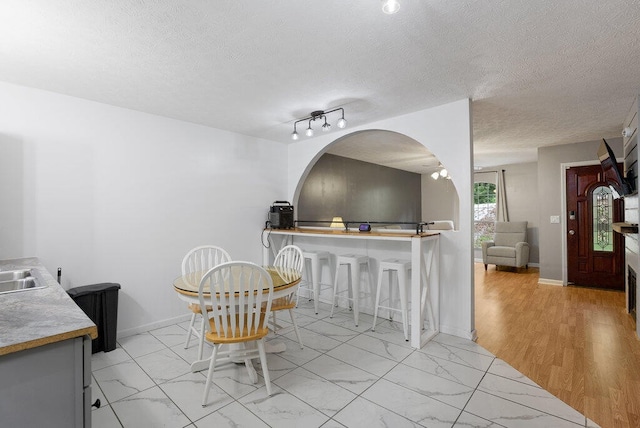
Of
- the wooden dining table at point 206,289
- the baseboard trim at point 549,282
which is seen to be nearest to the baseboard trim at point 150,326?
the wooden dining table at point 206,289

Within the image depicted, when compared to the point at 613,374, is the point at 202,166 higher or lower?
higher

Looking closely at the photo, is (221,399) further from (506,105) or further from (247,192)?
(506,105)

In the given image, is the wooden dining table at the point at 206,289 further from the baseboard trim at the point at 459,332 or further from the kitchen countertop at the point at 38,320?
the baseboard trim at the point at 459,332

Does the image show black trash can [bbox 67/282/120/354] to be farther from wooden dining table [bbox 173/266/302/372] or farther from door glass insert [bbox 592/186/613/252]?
door glass insert [bbox 592/186/613/252]

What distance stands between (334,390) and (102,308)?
214cm

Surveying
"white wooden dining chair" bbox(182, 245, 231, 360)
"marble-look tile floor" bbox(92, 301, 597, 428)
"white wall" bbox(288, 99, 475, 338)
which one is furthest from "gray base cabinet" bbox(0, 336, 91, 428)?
"white wall" bbox(288, 99, 475, 338)

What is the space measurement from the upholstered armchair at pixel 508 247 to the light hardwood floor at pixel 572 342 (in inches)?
48.0

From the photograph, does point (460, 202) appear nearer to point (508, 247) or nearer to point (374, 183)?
point (374, 183)

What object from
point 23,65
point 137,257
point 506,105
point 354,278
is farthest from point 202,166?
point 506,105

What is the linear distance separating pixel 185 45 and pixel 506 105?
308 centimetres

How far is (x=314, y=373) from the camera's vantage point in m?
2.33

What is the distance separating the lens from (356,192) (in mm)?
6301

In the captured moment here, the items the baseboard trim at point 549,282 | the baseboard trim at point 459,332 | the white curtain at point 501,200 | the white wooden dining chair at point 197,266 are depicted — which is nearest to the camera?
the white wooden dining chair at point 197,266

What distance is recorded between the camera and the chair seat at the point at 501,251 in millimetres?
6141
